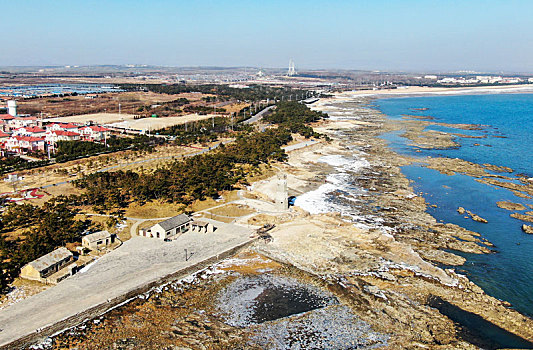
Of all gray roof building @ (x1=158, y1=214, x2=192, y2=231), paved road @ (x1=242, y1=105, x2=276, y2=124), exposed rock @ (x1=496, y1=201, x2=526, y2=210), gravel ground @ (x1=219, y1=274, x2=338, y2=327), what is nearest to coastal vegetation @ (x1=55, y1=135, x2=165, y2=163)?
gray roof building @ (x1=158, y1=214, x2=192, y2=231)

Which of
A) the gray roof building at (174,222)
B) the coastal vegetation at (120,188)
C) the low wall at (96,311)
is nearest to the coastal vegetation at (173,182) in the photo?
the coastal vegetation at (120,188)

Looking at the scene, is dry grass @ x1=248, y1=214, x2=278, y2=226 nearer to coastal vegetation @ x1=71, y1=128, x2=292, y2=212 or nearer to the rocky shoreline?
the rocky shoreline

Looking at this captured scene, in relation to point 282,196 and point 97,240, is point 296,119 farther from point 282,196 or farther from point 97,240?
point 97,240

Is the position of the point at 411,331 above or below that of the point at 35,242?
below

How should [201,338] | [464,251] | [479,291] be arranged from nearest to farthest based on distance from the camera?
1. [201,338]
2. [479,291]
3. [464,251]

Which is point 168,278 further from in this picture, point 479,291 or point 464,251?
point 464,251

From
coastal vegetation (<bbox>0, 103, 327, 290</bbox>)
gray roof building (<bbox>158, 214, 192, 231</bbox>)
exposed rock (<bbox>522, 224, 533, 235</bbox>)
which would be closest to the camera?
coastal vegetation (<bbox>0, 103, 327, 290</bbox>)

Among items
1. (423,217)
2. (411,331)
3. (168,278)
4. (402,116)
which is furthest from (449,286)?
(402,116)

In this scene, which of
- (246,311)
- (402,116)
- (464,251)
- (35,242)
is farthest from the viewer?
(402,116)
